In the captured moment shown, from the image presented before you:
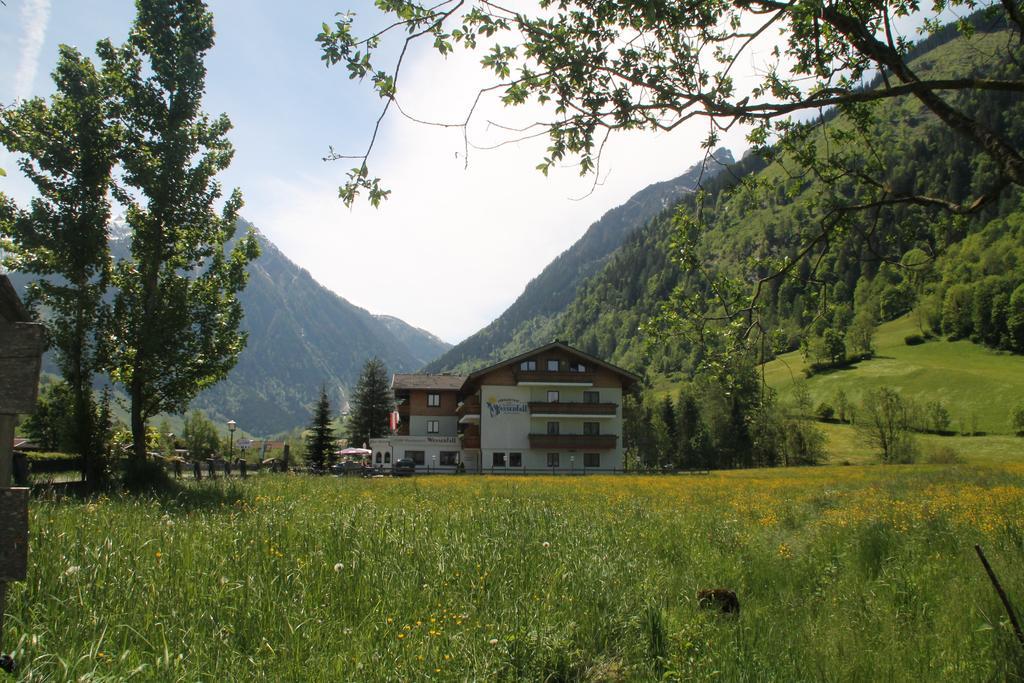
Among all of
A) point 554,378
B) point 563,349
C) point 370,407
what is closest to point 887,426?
point 563,349

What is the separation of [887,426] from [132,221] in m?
81.3

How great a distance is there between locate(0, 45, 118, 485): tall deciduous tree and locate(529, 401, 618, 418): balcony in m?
42.8

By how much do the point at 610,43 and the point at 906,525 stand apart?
10090mm

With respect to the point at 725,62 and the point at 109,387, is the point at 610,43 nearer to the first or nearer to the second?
the point at 725,62

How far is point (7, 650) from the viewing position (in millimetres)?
4480

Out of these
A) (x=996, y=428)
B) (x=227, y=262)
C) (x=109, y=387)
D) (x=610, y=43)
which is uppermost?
(x=227, y=262)

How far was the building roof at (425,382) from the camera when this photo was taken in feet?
234

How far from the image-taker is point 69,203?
23.3 metres

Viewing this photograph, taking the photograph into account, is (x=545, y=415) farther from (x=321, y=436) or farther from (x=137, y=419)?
(x=137, y=419)

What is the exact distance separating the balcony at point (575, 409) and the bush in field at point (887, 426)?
A: 1448 inches

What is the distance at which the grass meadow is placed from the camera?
16.9 feet

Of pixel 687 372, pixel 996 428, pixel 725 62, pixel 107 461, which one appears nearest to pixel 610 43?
pixel 725 62

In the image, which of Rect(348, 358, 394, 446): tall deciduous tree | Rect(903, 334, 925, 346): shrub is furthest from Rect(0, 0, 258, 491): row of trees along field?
Rect(903, 334, 925, 346): shrub

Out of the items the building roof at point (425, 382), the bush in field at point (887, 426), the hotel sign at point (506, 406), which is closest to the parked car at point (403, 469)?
the hotel sign at point (506, 406)
